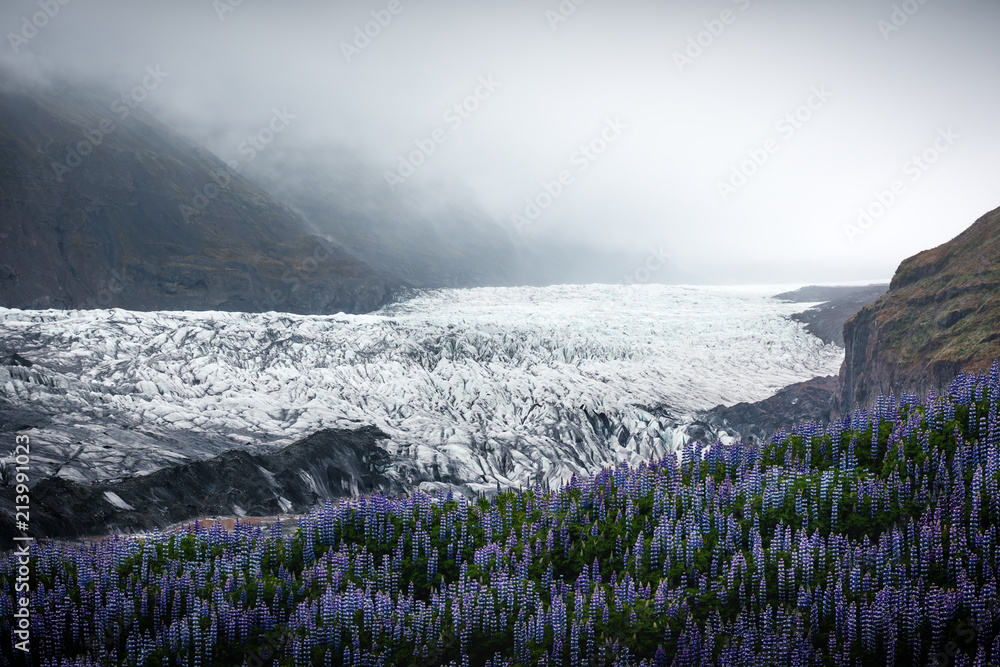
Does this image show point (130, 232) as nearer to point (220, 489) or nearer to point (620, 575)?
point (220, 489)

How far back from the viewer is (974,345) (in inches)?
1895

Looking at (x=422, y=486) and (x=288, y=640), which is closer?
(x=288, y=640)

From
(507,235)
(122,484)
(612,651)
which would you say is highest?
(507,235)

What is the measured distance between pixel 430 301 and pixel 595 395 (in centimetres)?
4020

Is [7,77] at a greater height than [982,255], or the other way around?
[7,77]

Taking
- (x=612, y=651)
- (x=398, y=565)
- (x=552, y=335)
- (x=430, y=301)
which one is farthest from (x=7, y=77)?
(x=612, y=651)

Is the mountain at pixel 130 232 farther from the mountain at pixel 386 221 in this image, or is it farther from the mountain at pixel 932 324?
the mountain at pixel 932 324

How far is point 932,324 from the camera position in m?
56.2

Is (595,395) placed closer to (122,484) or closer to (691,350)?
(691,350)

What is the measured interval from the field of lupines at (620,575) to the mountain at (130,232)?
7627cm

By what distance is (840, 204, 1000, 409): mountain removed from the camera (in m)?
49.2

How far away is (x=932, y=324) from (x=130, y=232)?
92.6 metres

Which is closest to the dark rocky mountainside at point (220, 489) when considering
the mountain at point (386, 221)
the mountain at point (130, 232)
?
the mountain at point (130, 232)
